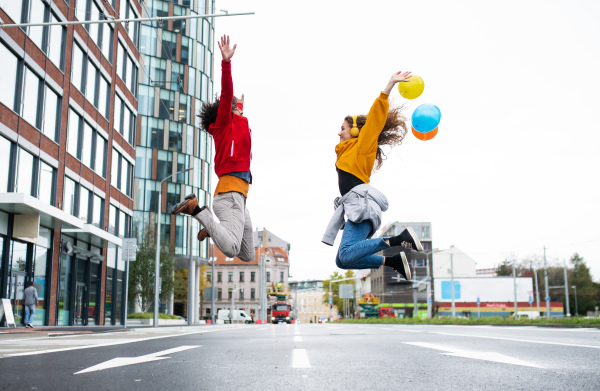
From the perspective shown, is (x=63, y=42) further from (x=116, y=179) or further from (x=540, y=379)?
(x=540, y=379)

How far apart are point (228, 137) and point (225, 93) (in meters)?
0.42

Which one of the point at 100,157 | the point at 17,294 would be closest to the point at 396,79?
the point at 17,294

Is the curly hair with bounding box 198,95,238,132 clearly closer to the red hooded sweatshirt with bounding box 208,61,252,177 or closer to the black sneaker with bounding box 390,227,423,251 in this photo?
the red hooded sweatshirt with bounding box 208,61,252,177

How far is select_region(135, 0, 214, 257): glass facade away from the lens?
154 ft

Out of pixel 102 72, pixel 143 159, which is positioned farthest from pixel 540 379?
pixel 143 159

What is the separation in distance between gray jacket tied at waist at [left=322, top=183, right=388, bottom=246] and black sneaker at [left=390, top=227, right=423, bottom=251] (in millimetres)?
291

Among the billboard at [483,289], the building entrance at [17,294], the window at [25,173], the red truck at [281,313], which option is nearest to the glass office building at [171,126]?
the red truck at [281,313]

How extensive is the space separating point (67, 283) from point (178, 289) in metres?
16.7

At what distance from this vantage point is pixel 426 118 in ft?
20.3

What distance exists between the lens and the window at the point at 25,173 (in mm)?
20328

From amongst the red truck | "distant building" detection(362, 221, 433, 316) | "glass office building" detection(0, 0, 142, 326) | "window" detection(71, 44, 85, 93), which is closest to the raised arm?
"glass office building" detection(0, 0, 142, 326)

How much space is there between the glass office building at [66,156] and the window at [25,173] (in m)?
0.04

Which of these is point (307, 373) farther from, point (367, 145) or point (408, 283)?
point (408, 283)

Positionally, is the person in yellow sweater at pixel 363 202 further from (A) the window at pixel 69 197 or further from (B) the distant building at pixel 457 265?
(B) the distant building at pixel 457 265
